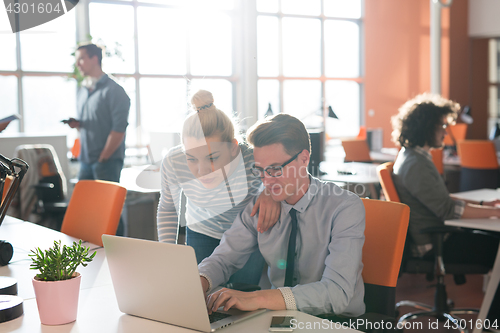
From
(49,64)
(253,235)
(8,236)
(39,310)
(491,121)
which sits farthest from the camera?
(491,121)

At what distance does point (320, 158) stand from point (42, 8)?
1.99 metres

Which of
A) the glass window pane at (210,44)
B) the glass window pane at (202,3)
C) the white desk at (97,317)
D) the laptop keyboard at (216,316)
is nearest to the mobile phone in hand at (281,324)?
the white desk at (97,317)

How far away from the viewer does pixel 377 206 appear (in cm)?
169

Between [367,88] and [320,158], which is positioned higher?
[367,88]

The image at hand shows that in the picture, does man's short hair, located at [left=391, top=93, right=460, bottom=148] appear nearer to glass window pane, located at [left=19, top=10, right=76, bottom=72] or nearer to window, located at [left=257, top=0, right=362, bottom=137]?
glass window pane, located at [left=19, top=10, right=76, bottom=72]

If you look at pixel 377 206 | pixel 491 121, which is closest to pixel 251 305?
pixel 377 206

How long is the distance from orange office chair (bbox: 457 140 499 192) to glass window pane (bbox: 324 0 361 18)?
5670 mm

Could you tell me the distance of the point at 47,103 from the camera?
7.20 m

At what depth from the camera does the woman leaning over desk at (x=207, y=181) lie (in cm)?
187

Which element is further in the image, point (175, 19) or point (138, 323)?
point (175, 19)

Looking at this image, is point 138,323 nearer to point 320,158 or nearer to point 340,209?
point 340,209

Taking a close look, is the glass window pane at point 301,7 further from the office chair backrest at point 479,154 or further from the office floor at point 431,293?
the office floor at point 431,293

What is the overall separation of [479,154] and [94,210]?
4.39m

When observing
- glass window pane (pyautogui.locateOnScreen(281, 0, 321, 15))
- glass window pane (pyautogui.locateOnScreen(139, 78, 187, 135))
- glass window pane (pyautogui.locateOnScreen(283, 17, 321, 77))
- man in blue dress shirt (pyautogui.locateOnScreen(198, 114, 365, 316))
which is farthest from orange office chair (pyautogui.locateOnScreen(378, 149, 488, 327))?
glass window pane (pyautogui.locateOnScreen(281, 0, 321, 15))
